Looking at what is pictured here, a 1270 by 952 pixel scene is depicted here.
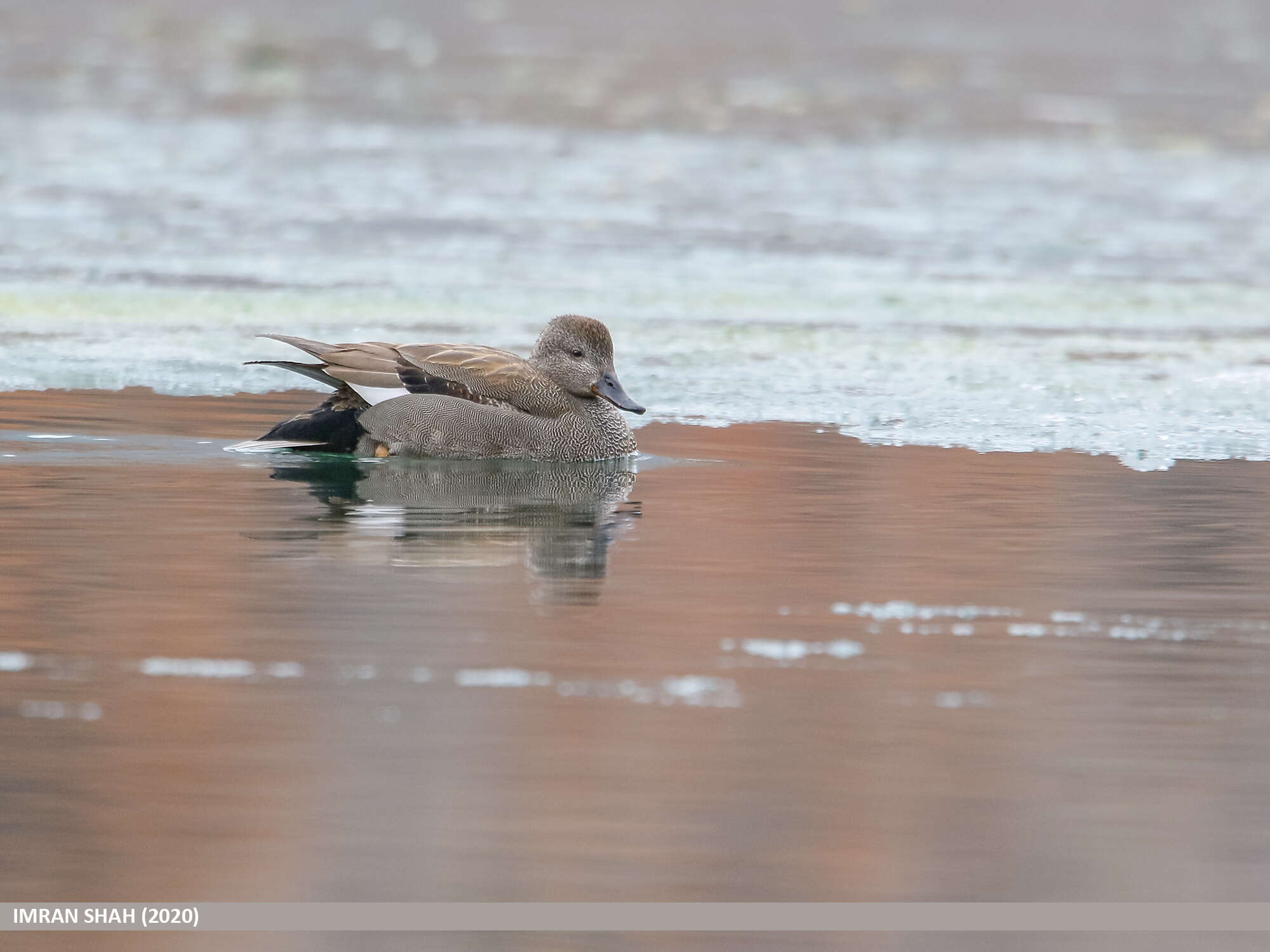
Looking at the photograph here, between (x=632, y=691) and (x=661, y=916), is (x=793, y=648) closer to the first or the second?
(x=632, y=691)

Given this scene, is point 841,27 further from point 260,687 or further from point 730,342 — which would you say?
point 260,687

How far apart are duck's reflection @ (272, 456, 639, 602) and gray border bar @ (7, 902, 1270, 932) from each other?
2464 millimetres

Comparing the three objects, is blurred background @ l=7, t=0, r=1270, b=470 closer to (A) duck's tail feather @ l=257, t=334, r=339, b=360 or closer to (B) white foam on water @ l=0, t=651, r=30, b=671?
(A) duck's tail feather @ l=257, t=334, r=339, b=360

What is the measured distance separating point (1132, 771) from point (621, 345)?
7.71 meters

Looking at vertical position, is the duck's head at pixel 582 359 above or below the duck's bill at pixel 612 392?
above

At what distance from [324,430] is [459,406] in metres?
0.56

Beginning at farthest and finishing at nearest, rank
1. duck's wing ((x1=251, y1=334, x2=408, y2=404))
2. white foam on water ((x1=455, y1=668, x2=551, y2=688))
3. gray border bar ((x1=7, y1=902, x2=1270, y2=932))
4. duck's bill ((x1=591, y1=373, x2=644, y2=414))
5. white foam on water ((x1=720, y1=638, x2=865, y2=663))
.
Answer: duck's bill ((x1=591, y1=373, x2=644, y2=414))
duck's wing ((x1=251, y1=334, x2=408, y2=404))
white foam on water ((x1=720, y1=638, x2=865, y2=663))
white foam on water ((x1=455, y1=668, x2=551, y2=688))
gray border bar ((x1=7, y1=902, x2=1270, y2=932))

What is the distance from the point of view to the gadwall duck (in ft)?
29.6

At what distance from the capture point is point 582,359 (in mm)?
9406

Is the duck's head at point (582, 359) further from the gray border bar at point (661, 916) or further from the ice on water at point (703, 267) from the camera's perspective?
the gray border bar at point (661, 916)

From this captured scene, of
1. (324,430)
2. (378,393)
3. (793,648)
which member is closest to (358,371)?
(378,393)

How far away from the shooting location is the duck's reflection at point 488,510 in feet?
23.1

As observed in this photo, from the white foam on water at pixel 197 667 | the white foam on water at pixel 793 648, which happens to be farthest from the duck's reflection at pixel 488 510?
the white foam on water at pixel 197 667

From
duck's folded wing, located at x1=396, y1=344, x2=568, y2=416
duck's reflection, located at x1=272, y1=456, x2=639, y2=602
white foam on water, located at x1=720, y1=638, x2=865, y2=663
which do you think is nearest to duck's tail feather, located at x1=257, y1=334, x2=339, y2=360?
duck's folded wing, located at x1=396, y1=344, x2=568, y2=416
